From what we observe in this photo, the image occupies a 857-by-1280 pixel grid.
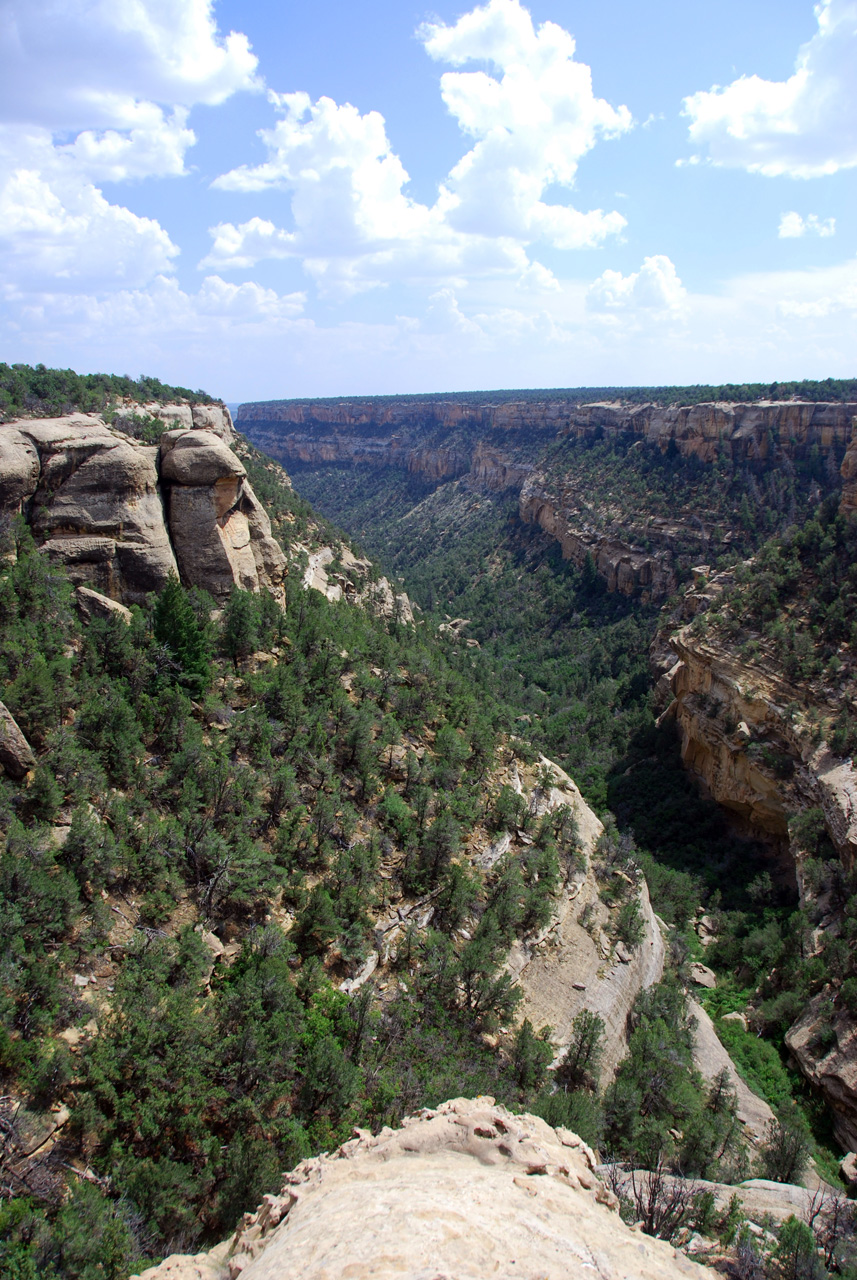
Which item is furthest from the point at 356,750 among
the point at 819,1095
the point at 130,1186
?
the point at 819,1095

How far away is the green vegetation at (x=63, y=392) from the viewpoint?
105 feet

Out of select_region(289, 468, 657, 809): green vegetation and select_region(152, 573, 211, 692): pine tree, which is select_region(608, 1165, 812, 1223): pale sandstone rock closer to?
select_region(152, 573, 211, 692): pine tree

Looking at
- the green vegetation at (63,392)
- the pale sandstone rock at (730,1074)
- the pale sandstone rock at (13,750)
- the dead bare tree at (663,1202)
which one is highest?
the green vegetation at (63,392)

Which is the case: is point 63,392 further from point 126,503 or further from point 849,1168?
point 849,1168

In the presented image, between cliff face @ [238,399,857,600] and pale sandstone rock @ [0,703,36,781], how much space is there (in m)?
50.3

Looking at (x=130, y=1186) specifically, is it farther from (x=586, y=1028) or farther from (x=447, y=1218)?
(x=586, y=1028)

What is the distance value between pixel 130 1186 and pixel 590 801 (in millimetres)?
37064

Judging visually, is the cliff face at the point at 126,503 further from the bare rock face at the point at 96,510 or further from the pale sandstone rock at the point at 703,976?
the pale sandstone rock at the point at 703,976

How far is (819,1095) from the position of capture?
2320 cm

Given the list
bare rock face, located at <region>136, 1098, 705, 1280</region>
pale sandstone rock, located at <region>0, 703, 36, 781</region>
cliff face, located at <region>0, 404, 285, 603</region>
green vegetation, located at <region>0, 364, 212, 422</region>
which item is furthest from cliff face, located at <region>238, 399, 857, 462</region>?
bare rock face, located at <region>136, 1098, 705, 1280</region>

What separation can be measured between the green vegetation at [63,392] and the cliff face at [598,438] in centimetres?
4811

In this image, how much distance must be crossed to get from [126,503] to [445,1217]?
25.4 metres

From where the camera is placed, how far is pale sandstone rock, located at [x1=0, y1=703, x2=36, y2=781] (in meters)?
16.1

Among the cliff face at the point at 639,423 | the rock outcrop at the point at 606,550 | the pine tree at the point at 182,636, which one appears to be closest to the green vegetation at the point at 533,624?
the rock outcrop at the point at 606,550
